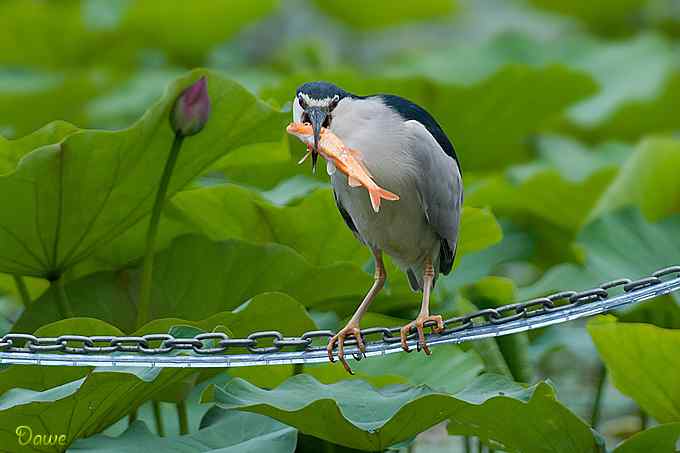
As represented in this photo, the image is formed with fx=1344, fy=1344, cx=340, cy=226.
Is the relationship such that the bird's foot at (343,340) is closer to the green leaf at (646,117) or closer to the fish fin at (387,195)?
the fish fin at (387,195)

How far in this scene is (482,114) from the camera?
3.43m

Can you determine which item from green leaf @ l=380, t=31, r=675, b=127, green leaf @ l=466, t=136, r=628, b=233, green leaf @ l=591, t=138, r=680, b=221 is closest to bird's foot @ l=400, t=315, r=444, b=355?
green leaf @ l=466, t=136, r=628, b=233

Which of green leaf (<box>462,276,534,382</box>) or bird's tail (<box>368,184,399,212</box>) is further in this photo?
green leaf (<box>462,276,534,382</box>)

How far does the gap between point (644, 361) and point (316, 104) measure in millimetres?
683

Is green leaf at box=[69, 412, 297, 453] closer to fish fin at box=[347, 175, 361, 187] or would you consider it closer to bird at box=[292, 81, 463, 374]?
bird at box=[292, 81, 463, 374]

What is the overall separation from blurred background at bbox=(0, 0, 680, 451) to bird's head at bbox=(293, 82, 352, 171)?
504 mm

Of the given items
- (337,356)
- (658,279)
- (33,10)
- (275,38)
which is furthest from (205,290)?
(275,38)

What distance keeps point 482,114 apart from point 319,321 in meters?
1.23

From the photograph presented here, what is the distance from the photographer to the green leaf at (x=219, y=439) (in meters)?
1.90

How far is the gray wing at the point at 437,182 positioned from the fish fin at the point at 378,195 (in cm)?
10

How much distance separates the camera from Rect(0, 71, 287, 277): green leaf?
2.04 meters

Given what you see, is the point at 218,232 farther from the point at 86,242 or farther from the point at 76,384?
the point at 76,384
